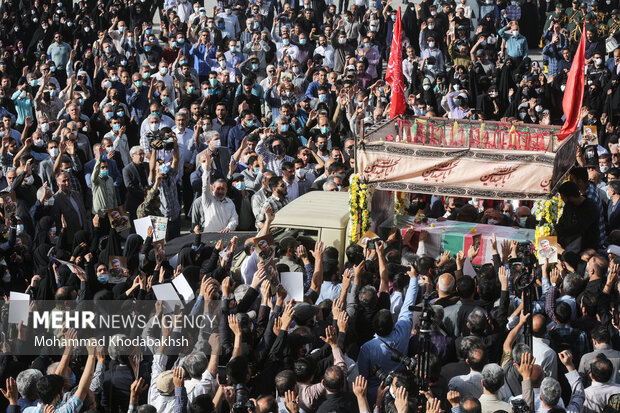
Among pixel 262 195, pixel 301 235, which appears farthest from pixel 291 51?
pixel 301 235

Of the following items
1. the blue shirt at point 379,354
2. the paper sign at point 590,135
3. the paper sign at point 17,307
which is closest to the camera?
the blue shirt at point 379,354

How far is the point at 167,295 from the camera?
34.4 ft

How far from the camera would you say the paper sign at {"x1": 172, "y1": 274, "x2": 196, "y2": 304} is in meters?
10.7

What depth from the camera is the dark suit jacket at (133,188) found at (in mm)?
15711

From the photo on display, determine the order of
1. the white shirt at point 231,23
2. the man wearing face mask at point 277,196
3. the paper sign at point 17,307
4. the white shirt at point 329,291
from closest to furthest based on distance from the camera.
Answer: the paper sign at point 17,307
the white shirt at point 329,291
the man wearing face mask at point 277,196
the white shirt at point 231,23

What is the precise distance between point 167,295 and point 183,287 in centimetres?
28

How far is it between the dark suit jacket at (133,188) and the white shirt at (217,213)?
1.42 meters

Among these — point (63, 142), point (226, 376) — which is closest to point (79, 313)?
point (226, 376)

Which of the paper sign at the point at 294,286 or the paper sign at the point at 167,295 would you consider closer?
the paper sign at the point at 294,286

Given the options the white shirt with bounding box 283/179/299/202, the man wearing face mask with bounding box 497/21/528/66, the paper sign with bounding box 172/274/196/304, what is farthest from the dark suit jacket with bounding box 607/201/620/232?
the man wearing face mask with bounding box 497/21/528/66

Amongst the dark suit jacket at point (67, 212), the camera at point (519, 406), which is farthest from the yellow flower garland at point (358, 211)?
the camera at point (519, 406)

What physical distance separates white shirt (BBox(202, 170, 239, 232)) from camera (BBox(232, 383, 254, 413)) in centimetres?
639

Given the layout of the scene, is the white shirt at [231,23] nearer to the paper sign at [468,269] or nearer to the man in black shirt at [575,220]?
the man in black shirt at [575,220]

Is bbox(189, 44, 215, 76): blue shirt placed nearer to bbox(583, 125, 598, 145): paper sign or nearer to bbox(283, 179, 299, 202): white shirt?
bbox(283, 179, 299, 202): white shirt
